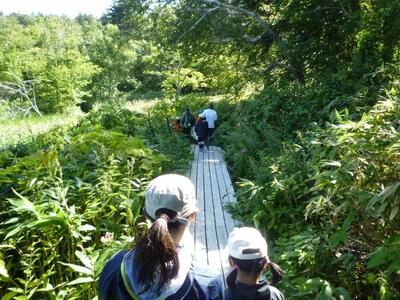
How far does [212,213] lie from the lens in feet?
20.2

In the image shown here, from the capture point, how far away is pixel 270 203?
4.93 metres

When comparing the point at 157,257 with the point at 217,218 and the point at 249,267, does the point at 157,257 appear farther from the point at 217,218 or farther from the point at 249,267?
the point at 217,218

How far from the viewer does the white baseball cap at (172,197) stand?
170 centimetres

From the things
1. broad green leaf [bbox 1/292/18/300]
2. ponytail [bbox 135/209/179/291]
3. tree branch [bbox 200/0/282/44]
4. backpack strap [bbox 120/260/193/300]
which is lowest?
broad green leaf [bbox 1/292/18/300]

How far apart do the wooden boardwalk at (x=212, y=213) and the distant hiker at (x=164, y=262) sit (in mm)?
725

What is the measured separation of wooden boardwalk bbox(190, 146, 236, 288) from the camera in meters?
4.62

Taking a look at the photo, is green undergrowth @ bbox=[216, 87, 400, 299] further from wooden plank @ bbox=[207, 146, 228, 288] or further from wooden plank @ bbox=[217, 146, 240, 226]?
wooden plank @ bbox=[217, 146, 240, 226]

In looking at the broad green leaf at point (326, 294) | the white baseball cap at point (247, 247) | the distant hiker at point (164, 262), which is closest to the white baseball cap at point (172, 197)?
the distant hiker at point (164, 262)

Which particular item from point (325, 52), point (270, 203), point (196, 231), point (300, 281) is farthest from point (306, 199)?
point (325, 52)

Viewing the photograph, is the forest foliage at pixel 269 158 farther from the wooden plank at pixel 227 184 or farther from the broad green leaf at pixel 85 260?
the wooden plank at pixel 227 184

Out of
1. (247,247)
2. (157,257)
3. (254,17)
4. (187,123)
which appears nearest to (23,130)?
(187,123)

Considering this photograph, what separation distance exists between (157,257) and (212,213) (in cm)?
465

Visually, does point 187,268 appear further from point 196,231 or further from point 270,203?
point 196,231

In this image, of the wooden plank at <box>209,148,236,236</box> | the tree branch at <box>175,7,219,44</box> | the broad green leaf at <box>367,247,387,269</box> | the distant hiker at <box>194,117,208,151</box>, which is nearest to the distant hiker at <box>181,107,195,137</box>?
the distant hiker at <box>194,117,208,151</box>
